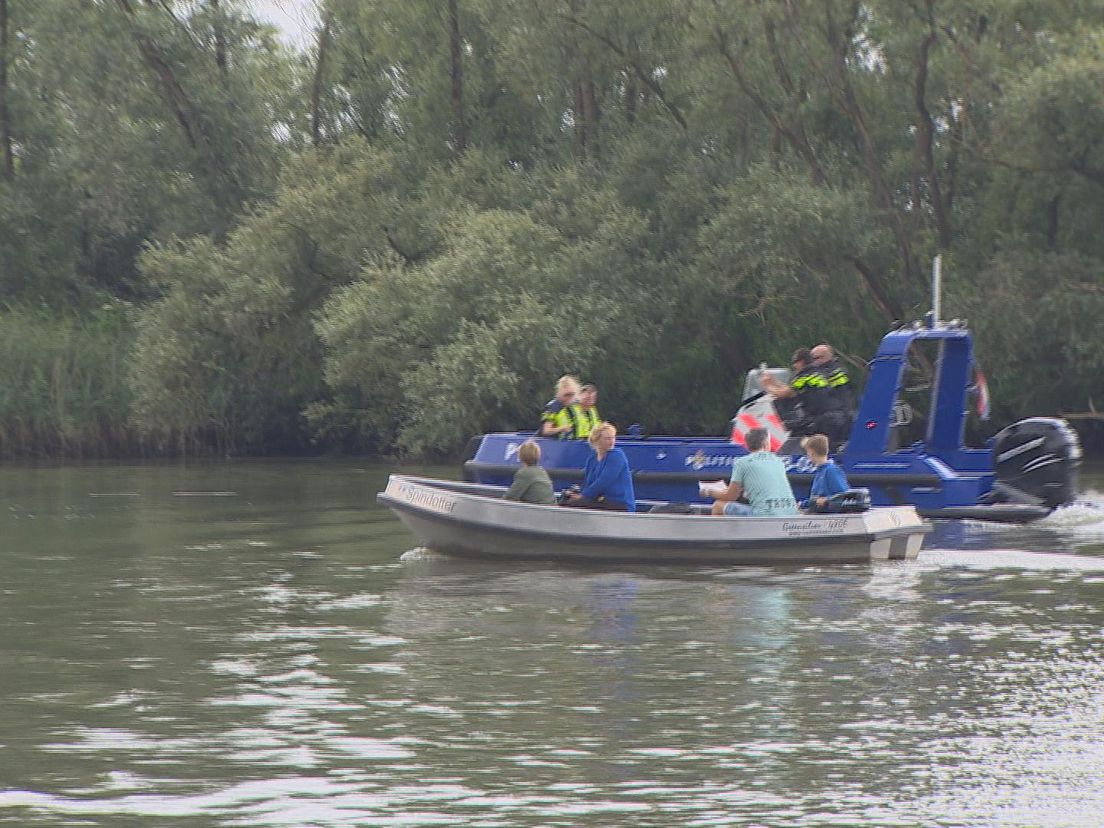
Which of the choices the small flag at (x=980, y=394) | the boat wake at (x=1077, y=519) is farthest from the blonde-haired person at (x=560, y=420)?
the boat wake at (x=1077, y=519)

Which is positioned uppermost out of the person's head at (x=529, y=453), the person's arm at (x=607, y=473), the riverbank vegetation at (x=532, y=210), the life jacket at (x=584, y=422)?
the riverbank vegetation at (x=532, y=210)

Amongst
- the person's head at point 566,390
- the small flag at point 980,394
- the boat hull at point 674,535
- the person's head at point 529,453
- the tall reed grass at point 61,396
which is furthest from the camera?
the tall reed grass at point 61,396

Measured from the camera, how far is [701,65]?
116 ft

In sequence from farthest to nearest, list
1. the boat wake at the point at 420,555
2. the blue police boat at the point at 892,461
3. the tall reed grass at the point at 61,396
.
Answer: the tall reed grass at the point at 61,396, the blue police boat at the point at 892,461, the boat wake at the point at 420,555

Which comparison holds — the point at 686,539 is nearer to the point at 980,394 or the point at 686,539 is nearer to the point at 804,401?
the point at 804,401

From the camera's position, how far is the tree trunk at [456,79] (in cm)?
4006

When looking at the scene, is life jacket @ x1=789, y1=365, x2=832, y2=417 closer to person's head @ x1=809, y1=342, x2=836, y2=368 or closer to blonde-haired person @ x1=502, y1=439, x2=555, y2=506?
person's head @ x1=809, y1=342, x2=836, y2=368

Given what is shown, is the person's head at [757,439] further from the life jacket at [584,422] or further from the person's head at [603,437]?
the life jacket at [584,422]

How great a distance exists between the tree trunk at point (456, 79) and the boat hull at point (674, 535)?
23772 mm

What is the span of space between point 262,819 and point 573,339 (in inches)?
1014

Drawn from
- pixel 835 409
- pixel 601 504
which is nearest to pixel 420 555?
pixel 601 504

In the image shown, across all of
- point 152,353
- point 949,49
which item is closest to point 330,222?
point 152,353

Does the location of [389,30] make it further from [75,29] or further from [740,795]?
[740,795]

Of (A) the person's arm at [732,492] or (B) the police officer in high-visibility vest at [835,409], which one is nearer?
(A) the person's arm at [732,492]
